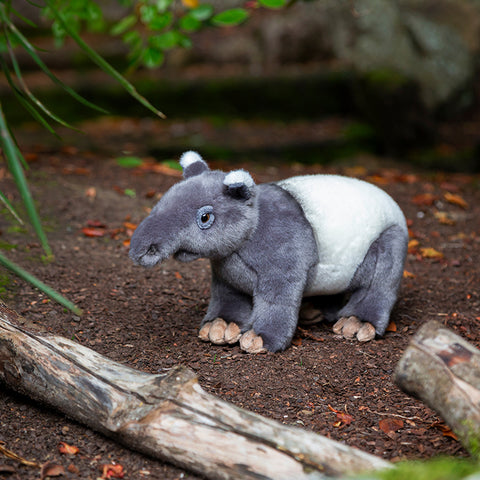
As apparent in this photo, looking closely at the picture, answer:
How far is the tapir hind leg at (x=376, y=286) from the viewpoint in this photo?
3.45m

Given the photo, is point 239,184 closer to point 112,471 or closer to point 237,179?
point 237,179

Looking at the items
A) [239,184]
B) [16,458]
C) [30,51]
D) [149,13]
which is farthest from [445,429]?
[149,13]

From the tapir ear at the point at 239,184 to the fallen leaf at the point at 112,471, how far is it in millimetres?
1347

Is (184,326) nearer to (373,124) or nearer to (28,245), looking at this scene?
(28,245)

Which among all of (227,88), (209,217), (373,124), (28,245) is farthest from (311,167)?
(209,217)

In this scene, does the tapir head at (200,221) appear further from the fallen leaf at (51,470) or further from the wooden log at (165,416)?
the fallen leaf at (51,470)

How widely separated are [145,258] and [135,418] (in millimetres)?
849

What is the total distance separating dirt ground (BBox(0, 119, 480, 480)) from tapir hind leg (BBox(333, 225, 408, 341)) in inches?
3.7

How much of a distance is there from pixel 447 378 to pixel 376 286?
4.43 feet

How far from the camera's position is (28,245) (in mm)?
4445

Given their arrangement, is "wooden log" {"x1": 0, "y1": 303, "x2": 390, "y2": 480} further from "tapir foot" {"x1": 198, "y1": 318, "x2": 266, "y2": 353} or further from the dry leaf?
the dry leaf

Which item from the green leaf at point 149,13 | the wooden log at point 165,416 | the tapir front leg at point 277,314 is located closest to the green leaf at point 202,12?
the green leaf at point 149,13

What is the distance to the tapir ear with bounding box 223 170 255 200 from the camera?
304 cm

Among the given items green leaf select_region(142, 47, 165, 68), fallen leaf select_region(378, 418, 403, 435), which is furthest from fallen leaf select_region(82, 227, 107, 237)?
fallen leaf select_region(378, 418, 403, 435)
